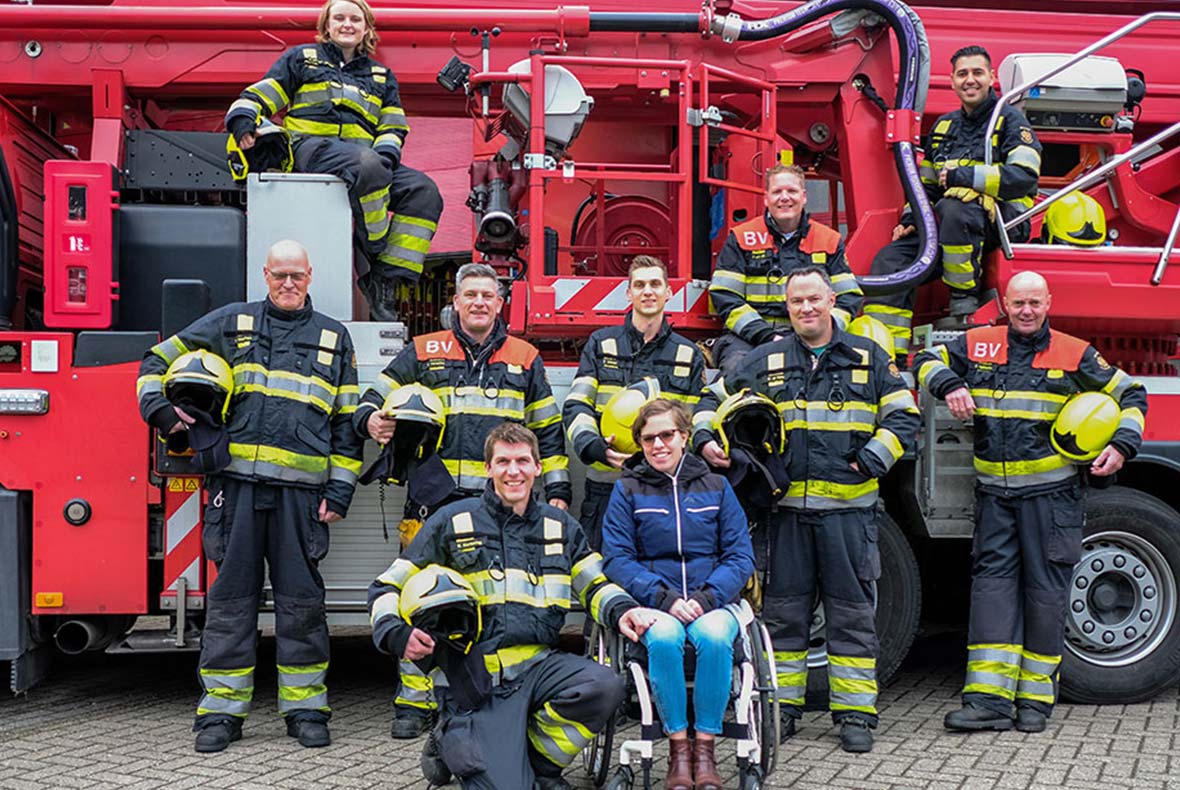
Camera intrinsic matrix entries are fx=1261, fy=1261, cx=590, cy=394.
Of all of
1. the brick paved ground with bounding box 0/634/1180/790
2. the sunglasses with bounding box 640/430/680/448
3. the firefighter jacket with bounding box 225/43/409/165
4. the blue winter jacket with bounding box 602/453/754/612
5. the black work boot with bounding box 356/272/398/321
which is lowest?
the brick paved ground with bounding box 0/634/1180/790

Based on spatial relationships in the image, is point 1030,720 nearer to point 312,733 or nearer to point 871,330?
point 871,330

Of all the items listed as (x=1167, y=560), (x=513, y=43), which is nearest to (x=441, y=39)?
(x=513, y=43)

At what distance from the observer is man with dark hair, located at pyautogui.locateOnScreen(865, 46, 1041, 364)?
590 centimetres

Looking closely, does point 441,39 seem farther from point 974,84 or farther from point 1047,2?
point 1047,2

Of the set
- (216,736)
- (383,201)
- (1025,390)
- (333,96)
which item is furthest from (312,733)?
(1025,390)

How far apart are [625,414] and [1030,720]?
2222 mm

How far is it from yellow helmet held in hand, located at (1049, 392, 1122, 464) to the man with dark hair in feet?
2.64

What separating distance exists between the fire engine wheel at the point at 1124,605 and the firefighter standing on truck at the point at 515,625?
107 inches

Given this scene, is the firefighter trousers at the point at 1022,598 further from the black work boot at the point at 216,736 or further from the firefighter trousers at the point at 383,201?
the black work boot at the point at 216,736

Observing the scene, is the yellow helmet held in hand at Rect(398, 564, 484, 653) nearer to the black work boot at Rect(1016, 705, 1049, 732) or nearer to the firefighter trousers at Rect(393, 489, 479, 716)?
the firefighter trousers at Rect(393, 489, 479, 716)

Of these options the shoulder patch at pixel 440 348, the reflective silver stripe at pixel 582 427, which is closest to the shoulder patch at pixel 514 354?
the shoulder patch at pixel 440 348

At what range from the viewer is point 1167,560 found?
5.96 m

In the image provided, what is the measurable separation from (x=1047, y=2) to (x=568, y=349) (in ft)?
11.5

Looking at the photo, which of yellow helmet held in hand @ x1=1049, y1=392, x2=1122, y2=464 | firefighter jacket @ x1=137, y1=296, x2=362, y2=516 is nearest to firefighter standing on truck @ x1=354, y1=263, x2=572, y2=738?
firefighter jacket @ x1=137, y1=296, x2=362, y2=516
